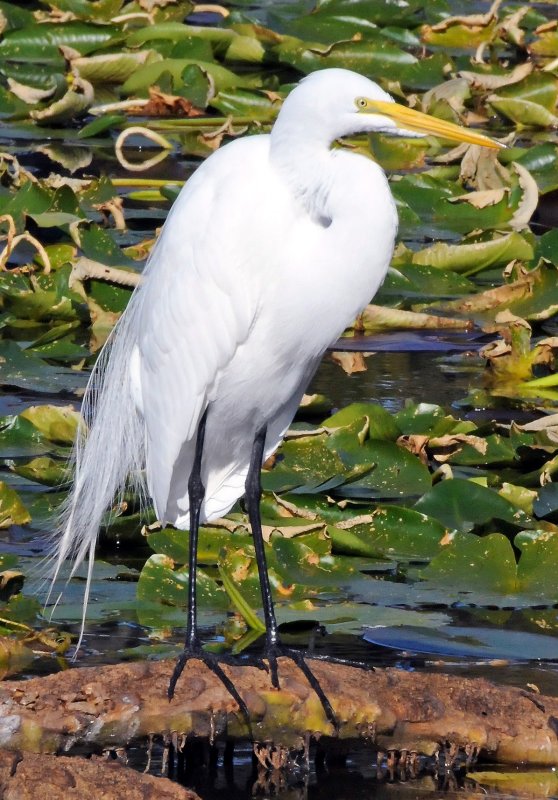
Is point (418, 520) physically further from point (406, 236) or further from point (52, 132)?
point (52, 132)

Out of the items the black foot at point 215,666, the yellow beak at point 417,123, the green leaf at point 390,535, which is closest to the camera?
the black foot at point 215,666

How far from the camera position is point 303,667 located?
3.29 m

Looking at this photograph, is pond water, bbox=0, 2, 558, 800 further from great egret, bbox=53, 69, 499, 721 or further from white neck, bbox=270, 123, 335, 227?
white neck, bbox=270, 123, 335, 227

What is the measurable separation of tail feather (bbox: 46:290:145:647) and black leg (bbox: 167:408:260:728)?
0.19 meters

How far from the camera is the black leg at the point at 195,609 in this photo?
315cm

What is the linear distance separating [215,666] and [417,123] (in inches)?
48.5

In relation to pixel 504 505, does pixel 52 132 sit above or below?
below

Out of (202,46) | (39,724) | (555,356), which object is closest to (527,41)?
(202,46)

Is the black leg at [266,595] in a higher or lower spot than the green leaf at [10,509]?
higher

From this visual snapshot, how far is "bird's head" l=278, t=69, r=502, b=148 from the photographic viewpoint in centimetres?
330

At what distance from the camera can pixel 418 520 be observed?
4.15 meters

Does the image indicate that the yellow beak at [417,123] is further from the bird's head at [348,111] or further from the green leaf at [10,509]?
the green leaf at [10,509]

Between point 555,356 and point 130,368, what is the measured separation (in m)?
1.97

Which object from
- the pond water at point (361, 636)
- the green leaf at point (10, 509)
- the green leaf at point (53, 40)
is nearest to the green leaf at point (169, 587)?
the pond water at point (361, 636)
